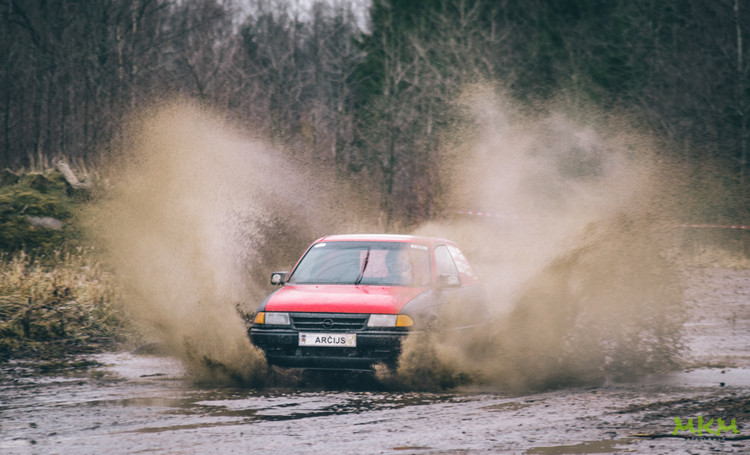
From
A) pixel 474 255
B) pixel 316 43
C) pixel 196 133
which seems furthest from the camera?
pixel 316 43

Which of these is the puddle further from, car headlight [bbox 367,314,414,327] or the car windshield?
the car windshield

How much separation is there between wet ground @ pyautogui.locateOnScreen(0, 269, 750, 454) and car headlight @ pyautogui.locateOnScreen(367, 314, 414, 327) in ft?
2.09

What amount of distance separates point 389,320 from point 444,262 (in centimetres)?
227

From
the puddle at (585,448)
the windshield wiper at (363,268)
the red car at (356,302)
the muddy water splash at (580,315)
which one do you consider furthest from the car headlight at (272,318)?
the puddle at (585,448)

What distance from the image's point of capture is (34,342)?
40.3 feet

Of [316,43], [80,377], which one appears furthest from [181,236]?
[316,43]

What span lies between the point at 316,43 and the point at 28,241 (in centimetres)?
3087

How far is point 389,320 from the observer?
9055 millimetres

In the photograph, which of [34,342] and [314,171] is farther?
[314,171]

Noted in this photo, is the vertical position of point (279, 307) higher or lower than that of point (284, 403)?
higher

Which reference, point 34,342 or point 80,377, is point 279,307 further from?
point 34,342

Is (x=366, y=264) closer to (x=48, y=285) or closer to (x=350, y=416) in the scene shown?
(x=350, y=416)

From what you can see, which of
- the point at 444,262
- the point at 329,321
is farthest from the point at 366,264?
the point at 329,321

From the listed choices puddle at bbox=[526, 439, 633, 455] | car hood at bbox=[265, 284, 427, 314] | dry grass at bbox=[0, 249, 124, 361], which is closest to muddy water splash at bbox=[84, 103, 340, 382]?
dry grass at bbox=[0, 249, 124, 361]
